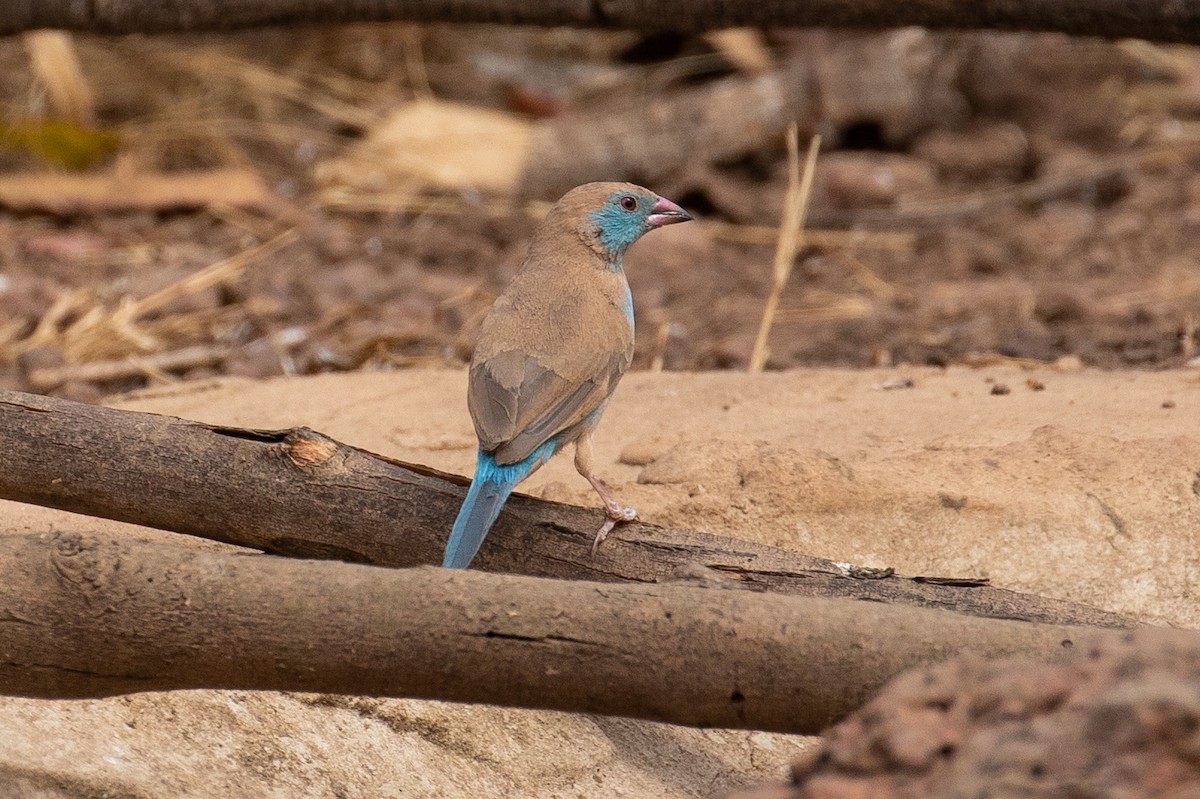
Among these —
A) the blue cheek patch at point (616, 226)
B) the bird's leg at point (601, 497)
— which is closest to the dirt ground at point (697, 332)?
the bird's leg at point (601, 497)

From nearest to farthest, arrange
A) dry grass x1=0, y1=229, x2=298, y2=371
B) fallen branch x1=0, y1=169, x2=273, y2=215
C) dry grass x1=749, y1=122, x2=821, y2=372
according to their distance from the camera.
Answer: dry grass x1=749, y1=122, x2=821, y2=372 < dry grass x1=0, y1=229, x2=298, y2=371 < fallen branch x1=0, y1=169, x2=273, y2=215

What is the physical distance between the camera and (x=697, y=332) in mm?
6465

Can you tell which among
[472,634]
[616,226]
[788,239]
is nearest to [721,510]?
[616,226]

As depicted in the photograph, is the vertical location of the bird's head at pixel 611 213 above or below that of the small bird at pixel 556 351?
above

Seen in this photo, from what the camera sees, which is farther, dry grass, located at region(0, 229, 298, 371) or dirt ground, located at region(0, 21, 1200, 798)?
dry grass, located at region(0, 229, 298, 371)

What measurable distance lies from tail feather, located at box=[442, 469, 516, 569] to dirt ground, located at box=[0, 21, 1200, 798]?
386mm

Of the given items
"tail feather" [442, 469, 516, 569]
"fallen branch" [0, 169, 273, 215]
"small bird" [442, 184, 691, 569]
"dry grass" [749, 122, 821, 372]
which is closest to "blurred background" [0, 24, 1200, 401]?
"fallen branch" [0, 169, 273, 215]

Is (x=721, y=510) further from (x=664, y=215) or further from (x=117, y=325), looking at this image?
(x=117, y=325)

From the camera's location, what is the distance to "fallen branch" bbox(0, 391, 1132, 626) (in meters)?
3.00

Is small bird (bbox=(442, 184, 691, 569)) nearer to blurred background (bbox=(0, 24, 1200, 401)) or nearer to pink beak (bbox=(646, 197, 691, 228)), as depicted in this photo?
pink beak (bbox=(646, 197, 691, 228))

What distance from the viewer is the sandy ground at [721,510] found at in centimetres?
295

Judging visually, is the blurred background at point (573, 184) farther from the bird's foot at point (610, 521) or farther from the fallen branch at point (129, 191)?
the bird's foot at point (610, 521)

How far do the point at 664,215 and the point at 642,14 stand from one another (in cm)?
69

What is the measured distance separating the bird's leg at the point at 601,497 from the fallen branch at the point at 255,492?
0.02 meters
